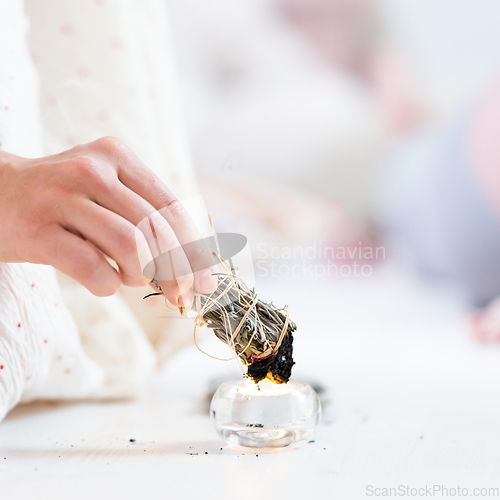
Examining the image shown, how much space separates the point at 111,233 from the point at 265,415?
19cm

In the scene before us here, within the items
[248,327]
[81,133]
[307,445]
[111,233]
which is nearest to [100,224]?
[111,233]

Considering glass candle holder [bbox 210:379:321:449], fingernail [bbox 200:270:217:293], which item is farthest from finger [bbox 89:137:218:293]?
glass candle holder [bbox 210:379:321:449]

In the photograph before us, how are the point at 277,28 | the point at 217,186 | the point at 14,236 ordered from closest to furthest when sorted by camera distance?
1. the point at 14,236
2. the point at 217,186
3. the point at 277,28

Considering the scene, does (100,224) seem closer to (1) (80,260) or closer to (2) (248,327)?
(1) (80,260)

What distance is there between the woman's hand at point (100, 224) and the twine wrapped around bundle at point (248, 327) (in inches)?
1.0

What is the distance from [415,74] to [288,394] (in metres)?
1.22

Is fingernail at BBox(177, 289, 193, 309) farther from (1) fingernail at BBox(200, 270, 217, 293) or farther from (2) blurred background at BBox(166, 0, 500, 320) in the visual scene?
(2) blurred background at BBox(166, 0, 500, 320)

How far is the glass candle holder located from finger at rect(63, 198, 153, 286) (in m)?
0.14

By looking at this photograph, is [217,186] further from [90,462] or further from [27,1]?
[90,462]

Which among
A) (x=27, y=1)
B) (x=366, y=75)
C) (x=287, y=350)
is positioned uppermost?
(x=366, y=75)

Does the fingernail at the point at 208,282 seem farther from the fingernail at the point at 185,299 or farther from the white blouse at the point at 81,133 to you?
the white blouse at the point at 81,133

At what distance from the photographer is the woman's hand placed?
0.39 metres

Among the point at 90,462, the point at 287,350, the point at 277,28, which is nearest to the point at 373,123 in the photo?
the point at 277,28

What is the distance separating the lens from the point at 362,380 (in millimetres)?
680
